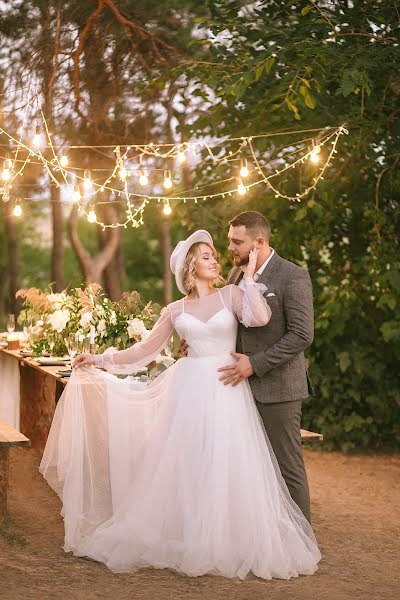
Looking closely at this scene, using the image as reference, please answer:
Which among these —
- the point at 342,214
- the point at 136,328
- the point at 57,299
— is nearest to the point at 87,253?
the point at 342,214

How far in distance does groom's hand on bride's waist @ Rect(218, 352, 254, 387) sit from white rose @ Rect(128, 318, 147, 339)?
1508 millimetres

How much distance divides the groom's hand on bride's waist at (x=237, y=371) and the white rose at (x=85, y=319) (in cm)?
184

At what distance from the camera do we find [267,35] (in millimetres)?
7316

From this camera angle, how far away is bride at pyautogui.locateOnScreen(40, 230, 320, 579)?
4.61 metres

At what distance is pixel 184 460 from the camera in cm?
476

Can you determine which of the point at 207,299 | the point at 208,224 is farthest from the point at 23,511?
the point at 208,224

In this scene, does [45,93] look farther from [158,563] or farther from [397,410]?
[158,563]

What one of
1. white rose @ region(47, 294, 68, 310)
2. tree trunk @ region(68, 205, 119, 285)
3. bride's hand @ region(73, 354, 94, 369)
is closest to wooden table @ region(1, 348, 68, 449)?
white rose @ region(47, 294, 68, 310)

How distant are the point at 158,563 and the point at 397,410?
4470 mm

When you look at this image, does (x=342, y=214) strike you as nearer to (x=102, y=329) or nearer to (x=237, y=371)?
(x=102, y=329)

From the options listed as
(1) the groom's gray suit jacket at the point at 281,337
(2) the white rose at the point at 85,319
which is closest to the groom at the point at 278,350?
(1) the groom's gray suit jacket at the point at 281,337

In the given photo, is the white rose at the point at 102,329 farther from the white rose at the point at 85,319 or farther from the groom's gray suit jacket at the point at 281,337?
the groom's gray suit jacket at the point at 281,337

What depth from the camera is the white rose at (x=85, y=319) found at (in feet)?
21.2

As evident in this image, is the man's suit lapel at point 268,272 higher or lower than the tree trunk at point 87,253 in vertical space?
lower
